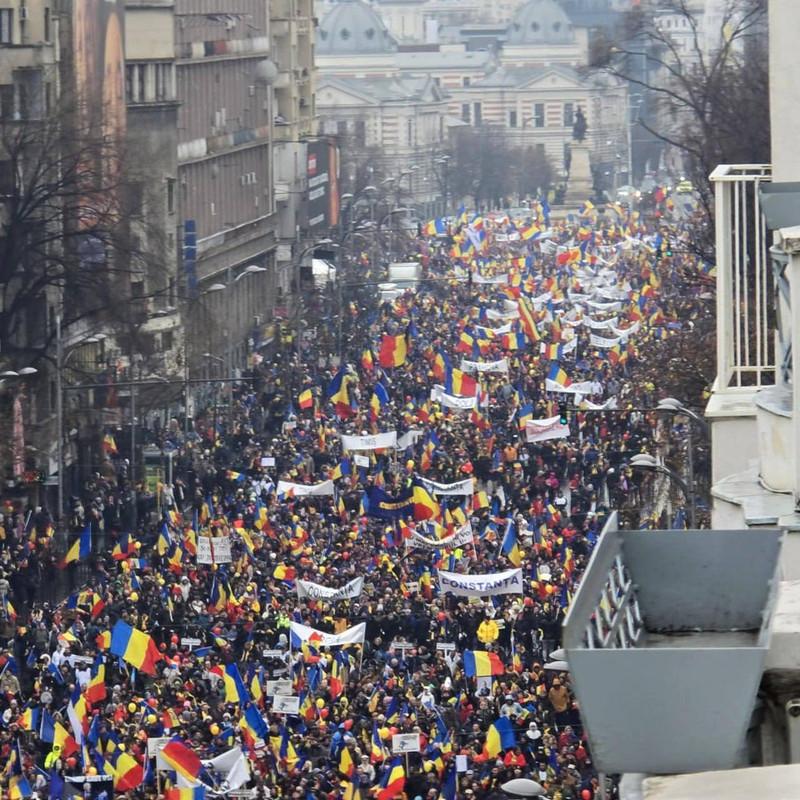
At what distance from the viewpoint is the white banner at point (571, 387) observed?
4994cm

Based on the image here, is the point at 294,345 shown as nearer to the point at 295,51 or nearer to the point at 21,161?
the point at 21,161

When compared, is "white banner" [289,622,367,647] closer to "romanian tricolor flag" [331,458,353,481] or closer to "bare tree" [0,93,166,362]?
"romanian tricolor flag" [331,458,353,481]

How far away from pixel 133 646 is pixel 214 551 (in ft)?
21.0

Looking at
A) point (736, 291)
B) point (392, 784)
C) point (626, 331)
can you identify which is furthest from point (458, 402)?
point (736, 291)

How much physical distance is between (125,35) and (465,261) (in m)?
36.5

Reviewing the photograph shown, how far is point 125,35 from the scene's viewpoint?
69.2m

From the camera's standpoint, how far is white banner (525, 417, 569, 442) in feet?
143

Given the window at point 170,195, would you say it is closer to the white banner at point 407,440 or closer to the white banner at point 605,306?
the white banner at point 605,306

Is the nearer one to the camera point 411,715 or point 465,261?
point 411,715

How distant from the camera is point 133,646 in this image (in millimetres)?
27516

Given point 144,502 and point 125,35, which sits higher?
point 125,35

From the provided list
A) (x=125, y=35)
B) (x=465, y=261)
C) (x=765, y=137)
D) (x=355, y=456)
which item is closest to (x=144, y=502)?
(x=355, y=456)

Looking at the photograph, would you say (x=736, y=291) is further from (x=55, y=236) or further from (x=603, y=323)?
(x=603, y=323)

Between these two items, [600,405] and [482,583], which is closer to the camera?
[482,583]
